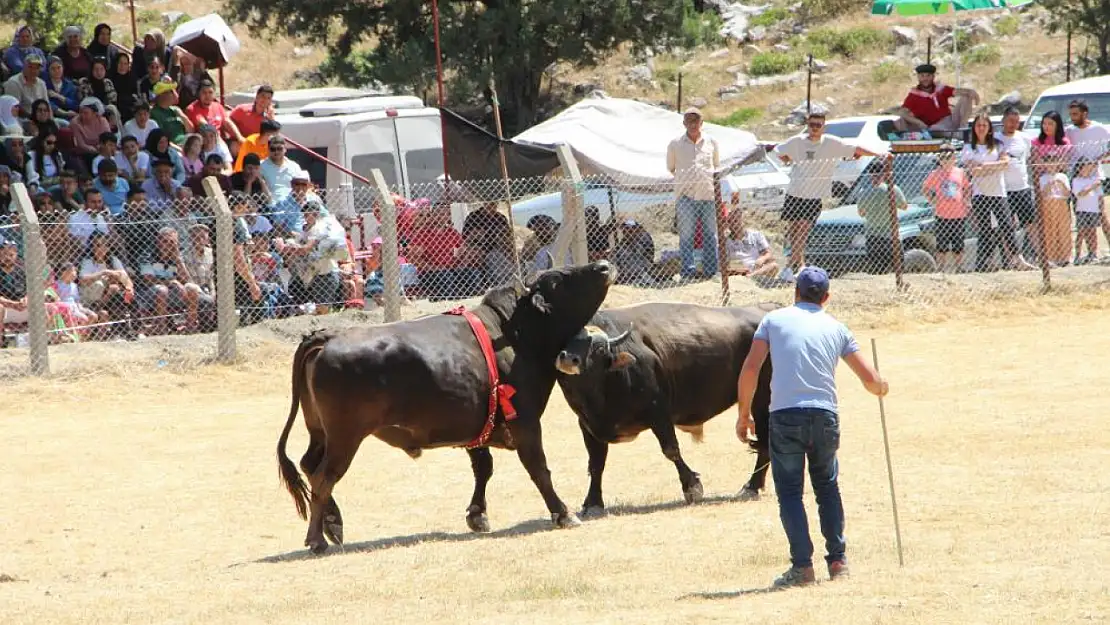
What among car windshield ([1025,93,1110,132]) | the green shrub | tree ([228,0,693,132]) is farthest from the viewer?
the green shrub

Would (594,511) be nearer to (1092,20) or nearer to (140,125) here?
(140,125)

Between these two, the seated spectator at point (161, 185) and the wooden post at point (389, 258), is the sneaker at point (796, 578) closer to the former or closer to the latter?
the wooden post at point (389, 258)

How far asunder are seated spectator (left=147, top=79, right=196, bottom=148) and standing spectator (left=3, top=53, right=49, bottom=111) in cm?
121

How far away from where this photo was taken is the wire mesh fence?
53.0 feet

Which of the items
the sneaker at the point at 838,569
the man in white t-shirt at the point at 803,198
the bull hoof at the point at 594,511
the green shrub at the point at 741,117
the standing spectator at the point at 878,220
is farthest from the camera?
the green shrub at the point at 741,117

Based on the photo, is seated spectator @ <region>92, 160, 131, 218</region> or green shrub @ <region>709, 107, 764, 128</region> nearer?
seated spectator @ <region>92, 160, 131, 218</region>

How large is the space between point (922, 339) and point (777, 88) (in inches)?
1027

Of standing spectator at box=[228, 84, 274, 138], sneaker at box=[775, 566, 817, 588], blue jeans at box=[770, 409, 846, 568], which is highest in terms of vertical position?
standing spectator at box=[228, 84, 274, 138]

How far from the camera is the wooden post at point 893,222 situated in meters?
18.6

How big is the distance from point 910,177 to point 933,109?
106 inches

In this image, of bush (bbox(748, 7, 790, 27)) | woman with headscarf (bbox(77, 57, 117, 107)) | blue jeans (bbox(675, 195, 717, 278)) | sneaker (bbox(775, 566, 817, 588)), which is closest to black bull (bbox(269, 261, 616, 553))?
sneaker (bbox(775, 566, 817, 588))

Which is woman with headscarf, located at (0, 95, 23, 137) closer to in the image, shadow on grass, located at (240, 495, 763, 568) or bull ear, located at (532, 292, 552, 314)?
bull ear, located at (532, 292, 552, 314)

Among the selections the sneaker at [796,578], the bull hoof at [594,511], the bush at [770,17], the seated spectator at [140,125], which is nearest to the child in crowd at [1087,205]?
the seated spectator at [140,125]

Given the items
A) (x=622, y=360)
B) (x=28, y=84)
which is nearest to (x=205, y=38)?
(x=28, y=84)
